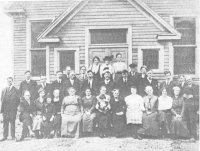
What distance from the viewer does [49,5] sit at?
6234 mm

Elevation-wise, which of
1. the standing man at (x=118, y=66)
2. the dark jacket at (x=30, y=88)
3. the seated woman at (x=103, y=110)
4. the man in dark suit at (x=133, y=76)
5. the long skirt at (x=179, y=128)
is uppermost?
the standing man at (x=118, y=66)

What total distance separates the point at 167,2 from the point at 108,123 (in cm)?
291

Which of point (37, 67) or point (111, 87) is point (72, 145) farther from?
point (37, 67)

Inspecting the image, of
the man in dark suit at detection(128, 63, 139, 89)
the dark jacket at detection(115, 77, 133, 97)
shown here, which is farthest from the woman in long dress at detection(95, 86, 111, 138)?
the man in dark suit at detection(128, 63, 139, 89)

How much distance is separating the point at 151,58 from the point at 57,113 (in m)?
1.92

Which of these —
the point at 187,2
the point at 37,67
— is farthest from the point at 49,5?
the point at 187,2

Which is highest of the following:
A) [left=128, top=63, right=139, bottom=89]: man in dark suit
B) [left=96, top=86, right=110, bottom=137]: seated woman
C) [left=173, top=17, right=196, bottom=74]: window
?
[left=173, top=17, right=196, bottom=74]: window

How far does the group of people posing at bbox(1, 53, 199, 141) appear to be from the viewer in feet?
15.0

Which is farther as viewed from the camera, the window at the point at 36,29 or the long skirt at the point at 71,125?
the window at the point at 36,29

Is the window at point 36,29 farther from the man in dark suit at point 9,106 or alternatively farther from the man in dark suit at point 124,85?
the man in dark suit at point 124,85

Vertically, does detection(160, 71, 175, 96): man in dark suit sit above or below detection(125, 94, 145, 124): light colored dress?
above

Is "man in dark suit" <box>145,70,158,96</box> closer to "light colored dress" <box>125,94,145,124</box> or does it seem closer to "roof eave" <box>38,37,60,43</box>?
"light colored dress" <box>125,94,145,124</box>

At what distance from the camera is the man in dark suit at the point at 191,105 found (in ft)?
14.8

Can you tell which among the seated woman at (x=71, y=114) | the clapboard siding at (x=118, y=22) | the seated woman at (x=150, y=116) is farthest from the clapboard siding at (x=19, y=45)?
the seated woman at (x=150, y=116)
